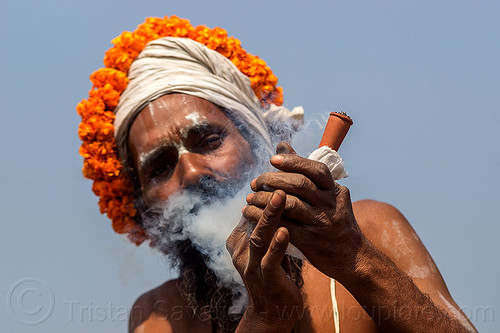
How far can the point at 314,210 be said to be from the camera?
2666 millimetres

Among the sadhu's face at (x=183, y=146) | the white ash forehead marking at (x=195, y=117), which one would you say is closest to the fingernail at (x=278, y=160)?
the sadhu's face at (x=183, y=146)

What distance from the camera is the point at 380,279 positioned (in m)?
2.82

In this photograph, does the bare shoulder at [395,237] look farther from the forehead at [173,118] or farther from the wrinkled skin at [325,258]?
the forehead at [173,118]

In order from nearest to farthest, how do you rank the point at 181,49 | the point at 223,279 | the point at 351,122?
the point at 351,122 → the point at 223,279 → the point at 181,49

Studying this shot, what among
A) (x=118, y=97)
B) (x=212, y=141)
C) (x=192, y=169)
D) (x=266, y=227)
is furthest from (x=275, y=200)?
(x=118, y=97)

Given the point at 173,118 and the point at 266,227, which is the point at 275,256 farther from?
the point at 173,118

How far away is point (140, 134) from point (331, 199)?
2191 mm

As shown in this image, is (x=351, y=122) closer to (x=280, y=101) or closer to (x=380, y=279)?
(x=380, y=279)

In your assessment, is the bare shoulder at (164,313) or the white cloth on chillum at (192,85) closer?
the bare shoulder at (164,313)

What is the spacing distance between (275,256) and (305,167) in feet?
1.17

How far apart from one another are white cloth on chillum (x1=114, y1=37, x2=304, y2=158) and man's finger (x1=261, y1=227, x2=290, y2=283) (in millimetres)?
1792

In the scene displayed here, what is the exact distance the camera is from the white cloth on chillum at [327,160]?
2.88 meters

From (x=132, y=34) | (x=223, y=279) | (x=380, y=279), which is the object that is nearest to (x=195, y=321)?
(x=223, y=279)

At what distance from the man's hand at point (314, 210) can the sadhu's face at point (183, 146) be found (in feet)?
4.75
